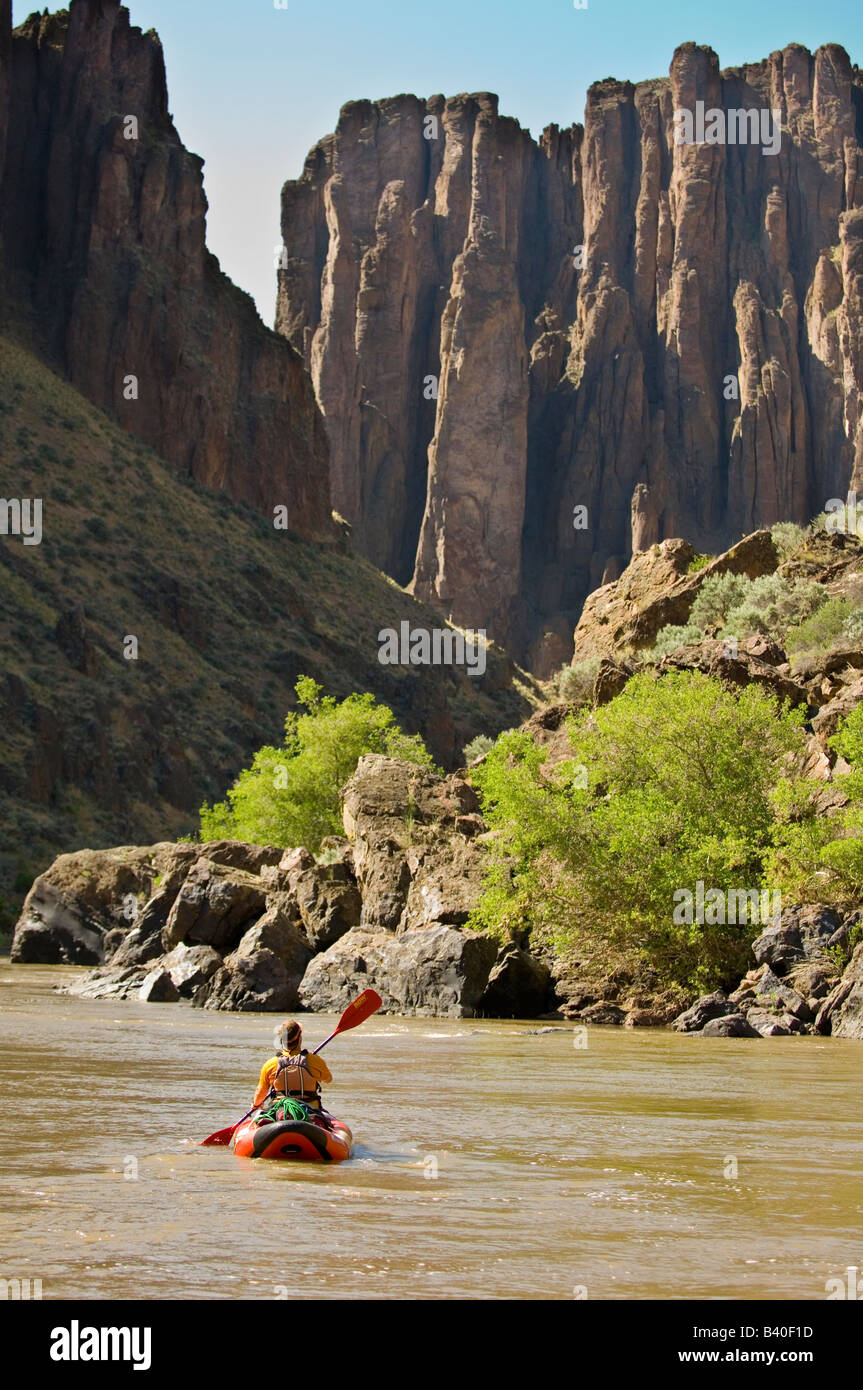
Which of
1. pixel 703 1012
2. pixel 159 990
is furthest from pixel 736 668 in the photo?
pixel 159 990

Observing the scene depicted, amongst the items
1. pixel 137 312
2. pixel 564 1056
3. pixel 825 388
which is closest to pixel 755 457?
pixel 825 388

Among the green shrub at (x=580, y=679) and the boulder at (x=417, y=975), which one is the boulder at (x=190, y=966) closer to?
the boulder at (x=417, y=975)

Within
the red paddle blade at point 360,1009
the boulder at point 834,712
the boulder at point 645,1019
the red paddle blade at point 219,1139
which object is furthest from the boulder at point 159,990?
the red paddle blade at point 219,1139

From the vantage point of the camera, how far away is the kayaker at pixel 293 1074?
43.7ft

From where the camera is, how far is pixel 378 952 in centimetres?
2933

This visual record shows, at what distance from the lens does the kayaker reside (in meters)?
13.3

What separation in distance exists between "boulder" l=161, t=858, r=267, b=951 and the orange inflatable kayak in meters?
19.7

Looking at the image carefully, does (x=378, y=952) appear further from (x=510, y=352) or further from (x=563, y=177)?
(x=563, y=177)

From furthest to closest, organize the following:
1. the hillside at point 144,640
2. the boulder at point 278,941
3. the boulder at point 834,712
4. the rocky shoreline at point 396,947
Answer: the hillside at point 144,640 < the boulder at point 834,712 < the boulder at point 278,941 < the rocky shoreline at point 396,947

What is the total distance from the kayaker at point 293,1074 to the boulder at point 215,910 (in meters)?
19.3

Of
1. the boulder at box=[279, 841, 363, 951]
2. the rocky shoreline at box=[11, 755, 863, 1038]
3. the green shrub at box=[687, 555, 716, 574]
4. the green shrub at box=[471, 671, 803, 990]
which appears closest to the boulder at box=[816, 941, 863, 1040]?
the rocky shoreline at box=[11, 755, 863, 1038]

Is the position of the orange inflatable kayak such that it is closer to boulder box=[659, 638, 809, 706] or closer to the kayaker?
the kayaker

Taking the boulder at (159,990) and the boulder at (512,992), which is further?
the boulder at (159,990)
